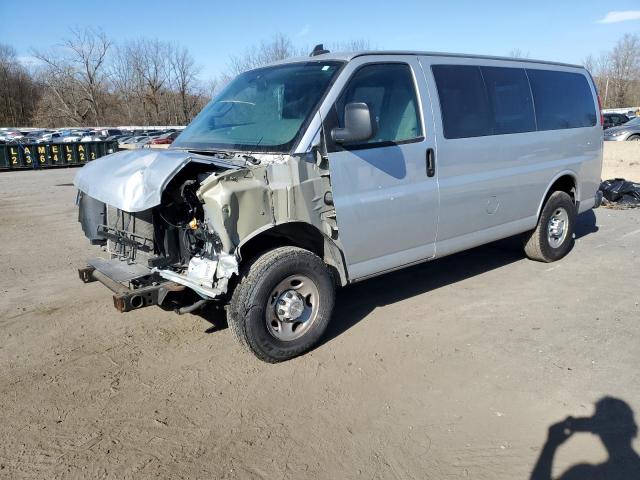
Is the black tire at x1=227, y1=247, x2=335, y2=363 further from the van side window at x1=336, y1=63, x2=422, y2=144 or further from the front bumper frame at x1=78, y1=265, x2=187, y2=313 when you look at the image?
the van side window at x1=336, y1=63, x2=422, y2=144

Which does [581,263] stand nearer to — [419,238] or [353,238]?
[419,238]

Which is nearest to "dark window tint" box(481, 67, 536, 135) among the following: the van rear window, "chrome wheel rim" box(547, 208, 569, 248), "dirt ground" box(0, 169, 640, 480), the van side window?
the van rear window

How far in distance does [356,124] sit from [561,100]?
141 inches

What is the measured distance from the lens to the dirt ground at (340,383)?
2.92 meters

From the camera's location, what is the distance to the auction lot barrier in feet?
78.0

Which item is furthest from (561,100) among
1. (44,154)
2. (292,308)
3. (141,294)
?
(44,154)

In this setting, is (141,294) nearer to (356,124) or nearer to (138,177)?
(138,177)

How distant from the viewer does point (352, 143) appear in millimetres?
3984

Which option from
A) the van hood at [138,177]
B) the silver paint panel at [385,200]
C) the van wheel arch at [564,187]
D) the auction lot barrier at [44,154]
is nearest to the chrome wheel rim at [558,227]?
the van wheel arch at [564,187]

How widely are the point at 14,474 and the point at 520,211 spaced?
16.8 ft

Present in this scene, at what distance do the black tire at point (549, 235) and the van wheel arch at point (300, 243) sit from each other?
10.4ft

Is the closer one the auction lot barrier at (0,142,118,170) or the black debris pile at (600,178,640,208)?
the black debris pile at (600,178,640,208)

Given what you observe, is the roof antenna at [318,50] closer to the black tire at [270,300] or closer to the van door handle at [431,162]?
the van door handle at [431,162]

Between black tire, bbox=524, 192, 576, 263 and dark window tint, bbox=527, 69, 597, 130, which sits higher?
dark window tint, bbox=527, 69, 597, 130
